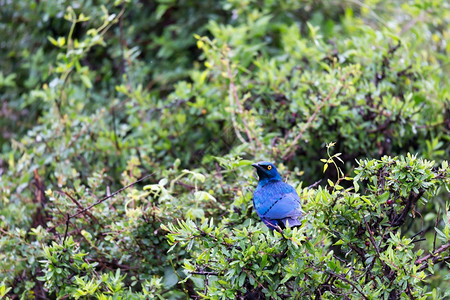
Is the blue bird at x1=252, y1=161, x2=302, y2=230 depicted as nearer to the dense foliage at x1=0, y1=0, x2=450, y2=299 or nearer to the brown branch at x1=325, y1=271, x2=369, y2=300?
the dense foliage at x1=0, y1=0, x2=450, y2=299

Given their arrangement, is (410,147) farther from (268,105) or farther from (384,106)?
(268,105)

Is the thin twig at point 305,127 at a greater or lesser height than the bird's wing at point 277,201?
lesser

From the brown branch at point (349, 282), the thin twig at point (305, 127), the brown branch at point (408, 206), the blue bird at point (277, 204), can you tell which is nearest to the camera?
the brown branch at point (349, 282)

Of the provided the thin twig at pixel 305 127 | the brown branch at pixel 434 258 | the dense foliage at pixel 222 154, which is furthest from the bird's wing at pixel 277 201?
the thin twig at pixel 305 127

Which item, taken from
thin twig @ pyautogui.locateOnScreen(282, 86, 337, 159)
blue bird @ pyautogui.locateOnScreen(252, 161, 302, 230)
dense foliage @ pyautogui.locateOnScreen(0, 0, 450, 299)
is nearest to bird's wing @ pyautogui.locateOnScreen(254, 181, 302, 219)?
blue bird @ pyautogui.locateOnScreen(252, 161, 302, 230)

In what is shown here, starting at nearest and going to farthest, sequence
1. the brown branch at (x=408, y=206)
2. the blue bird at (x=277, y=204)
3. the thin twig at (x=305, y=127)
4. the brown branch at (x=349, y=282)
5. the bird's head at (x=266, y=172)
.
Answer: the brown branch at (x=349, y=282) < the brown branch at (x=408, y=206) < the blue bird at (x=277, y=204) < the bird's head at (x=266, y=172) < the thin twig at (x=305, y=127)

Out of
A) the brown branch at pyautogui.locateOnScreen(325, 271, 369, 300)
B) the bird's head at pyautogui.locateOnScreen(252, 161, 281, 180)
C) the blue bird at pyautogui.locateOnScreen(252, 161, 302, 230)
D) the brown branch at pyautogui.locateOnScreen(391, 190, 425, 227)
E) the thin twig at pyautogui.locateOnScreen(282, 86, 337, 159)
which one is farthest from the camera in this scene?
the thin twig at pyautogui.locateOnScreen(282, 86, 337, 159)

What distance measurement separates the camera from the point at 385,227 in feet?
7.29

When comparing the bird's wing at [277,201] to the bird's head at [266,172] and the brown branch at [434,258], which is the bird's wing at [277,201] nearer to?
the bird's head at [266,172]

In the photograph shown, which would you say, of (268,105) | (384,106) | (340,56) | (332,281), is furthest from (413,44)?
(332,281)

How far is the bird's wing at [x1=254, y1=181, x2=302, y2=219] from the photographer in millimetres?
2342

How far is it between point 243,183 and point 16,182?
5.40 feet

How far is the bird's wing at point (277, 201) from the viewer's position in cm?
234

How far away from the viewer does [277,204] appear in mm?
2348
